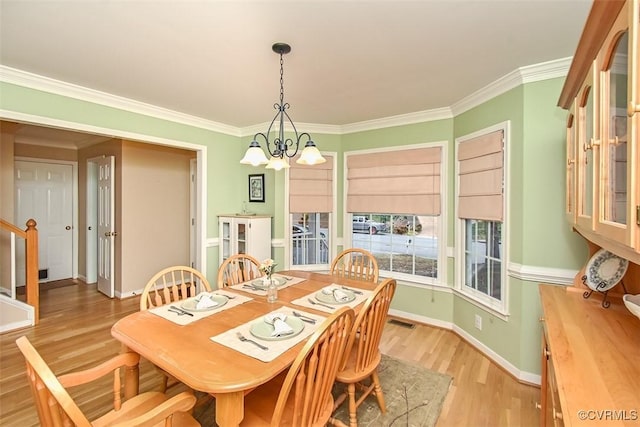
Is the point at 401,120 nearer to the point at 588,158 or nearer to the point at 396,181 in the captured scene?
the point at 396,181

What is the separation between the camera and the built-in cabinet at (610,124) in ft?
2.45

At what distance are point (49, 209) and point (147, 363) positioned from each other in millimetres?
3801

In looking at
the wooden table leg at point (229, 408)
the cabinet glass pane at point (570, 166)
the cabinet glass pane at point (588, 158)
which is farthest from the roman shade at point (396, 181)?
the wooden table leg at point (229, 408)

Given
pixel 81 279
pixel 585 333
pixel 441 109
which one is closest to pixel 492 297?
pixel 585 333

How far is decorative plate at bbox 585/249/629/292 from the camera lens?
1.53m

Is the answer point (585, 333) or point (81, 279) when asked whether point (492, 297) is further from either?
point (81, 279)

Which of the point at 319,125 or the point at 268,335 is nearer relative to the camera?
the point at 268,335

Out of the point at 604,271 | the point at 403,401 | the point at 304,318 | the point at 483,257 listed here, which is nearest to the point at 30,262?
the point at 304,318

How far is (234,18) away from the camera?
63.9 inches

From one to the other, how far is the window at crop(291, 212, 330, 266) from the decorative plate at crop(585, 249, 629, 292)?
8.91ft

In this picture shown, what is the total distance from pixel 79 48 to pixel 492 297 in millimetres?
3758

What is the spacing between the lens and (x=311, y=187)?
3.82 metres

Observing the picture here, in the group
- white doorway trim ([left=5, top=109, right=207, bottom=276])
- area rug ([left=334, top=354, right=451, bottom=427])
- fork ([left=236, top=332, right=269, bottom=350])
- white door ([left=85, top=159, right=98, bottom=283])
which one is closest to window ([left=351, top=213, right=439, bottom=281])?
area rug ([left=334, top=354, right=451, bottom=427])
